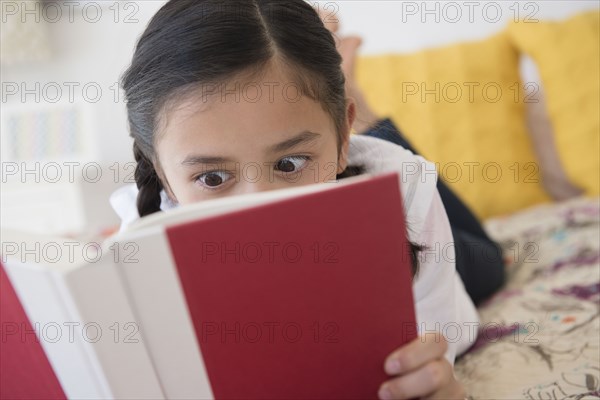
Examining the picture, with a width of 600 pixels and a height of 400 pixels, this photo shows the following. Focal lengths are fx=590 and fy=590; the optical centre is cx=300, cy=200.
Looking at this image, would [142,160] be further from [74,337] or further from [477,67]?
[477,67]

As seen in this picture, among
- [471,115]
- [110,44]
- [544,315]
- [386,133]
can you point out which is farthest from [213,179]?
[110,44]

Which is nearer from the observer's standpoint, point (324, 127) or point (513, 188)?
point (324, 127)

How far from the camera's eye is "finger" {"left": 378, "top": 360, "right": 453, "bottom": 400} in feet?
1.49

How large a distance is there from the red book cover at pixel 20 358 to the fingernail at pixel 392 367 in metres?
0.26

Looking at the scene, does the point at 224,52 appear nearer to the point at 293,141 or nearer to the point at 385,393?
the point at 293,141

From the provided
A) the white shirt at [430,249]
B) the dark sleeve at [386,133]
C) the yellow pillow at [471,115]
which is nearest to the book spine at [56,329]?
the white shirt at [430,249]

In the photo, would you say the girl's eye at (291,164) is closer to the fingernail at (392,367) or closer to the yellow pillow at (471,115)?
the fingernail at (392,367)

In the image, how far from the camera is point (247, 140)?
0.64 m

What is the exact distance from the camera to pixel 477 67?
1676 millimetres

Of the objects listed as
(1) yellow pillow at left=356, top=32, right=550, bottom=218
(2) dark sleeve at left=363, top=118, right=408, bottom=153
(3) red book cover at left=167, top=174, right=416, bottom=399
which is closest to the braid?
(2) dark sleeve at left=363, top=118, right=408, bottom=153

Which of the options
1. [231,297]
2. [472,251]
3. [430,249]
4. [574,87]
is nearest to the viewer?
[231,297]

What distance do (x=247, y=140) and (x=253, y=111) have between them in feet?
0.11

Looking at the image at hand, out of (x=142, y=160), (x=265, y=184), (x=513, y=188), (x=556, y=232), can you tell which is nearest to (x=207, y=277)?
(x=265, y=184)

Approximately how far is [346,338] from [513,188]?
4.32 ft
